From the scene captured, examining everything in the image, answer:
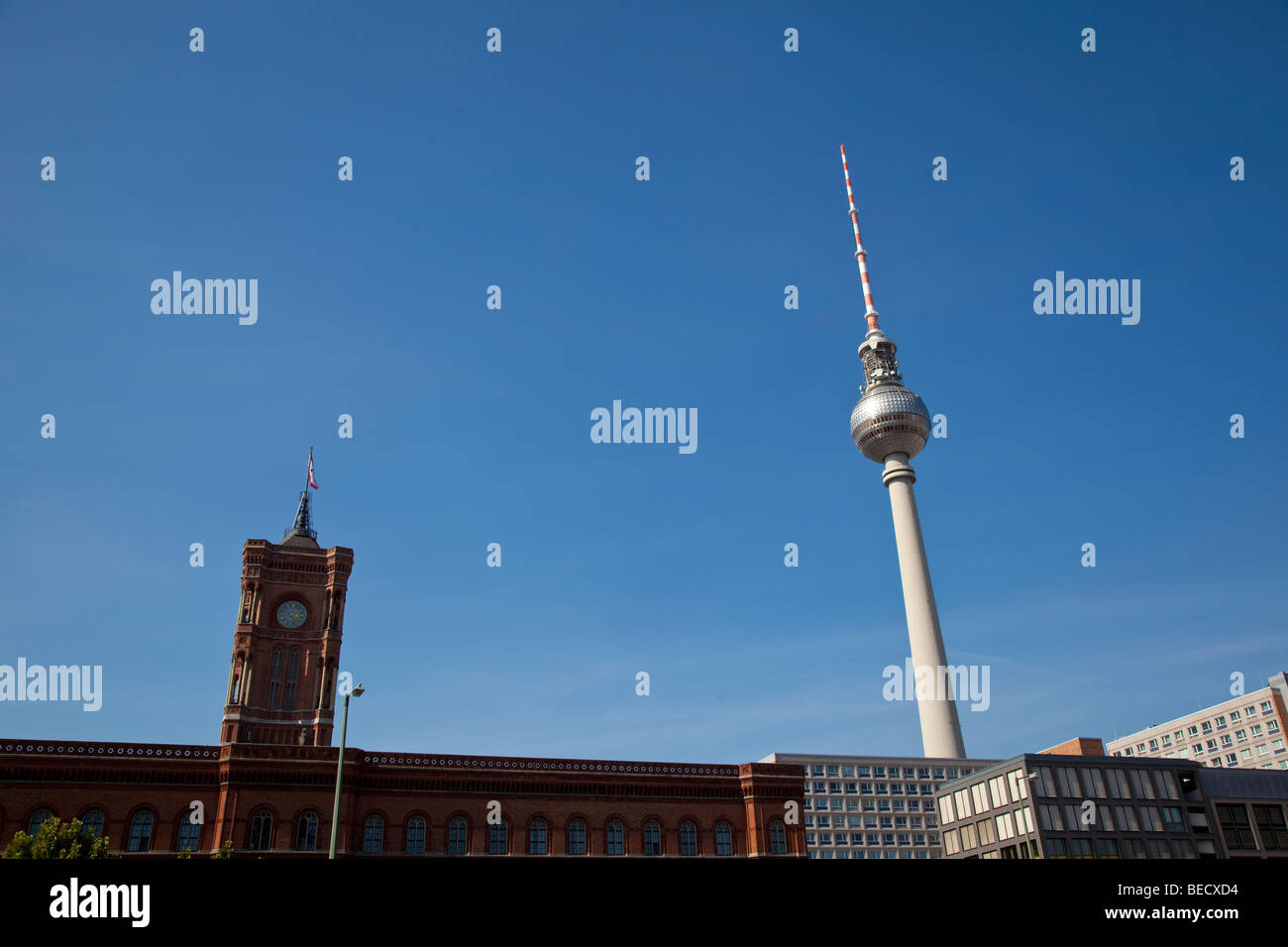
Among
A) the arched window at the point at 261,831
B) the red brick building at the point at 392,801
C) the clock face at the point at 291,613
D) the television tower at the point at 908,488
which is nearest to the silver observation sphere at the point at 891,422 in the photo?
the television tower at the point at 908,488

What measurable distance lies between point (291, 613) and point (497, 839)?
92.6ft

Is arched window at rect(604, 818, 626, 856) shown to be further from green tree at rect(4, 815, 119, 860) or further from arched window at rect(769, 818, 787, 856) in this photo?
green tree at rect(4, 815, 119, 860)

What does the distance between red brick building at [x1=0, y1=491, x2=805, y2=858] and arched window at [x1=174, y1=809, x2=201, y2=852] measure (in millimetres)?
53

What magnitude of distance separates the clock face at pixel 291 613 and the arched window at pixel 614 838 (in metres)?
30.9

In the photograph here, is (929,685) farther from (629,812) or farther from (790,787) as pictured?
(629,812)

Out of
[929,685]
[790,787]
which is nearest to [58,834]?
[790,787]

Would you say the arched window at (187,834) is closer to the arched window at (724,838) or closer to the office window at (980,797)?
the arched window at (724,838)

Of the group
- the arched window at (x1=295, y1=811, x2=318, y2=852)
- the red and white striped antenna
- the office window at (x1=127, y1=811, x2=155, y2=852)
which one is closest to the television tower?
the red and white striped antenna

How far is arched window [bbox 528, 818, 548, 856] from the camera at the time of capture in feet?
171
